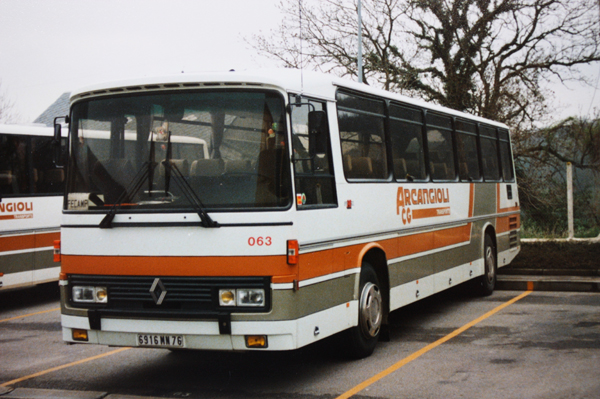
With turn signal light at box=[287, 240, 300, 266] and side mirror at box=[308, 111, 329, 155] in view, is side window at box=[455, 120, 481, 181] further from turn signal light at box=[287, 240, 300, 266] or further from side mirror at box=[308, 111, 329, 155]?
turn signal light at box=[287, 240, 300, 266]

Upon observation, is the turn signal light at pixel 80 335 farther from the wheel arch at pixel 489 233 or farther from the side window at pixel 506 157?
the side window at pixel 506 157

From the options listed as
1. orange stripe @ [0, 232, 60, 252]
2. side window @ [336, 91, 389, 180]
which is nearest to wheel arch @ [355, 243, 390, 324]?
side window @ [336, 91, 389, 180]

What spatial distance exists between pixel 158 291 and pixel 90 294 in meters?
0.76

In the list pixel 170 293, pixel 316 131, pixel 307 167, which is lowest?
pixel 170 293

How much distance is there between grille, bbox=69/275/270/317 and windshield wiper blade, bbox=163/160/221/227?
50 centimetres

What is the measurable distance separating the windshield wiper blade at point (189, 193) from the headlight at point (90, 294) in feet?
3.92

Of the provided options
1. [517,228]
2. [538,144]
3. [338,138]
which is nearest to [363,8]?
[538,144]

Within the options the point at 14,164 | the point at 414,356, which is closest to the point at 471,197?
the point at 414,356

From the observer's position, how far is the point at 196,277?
21.4 ft

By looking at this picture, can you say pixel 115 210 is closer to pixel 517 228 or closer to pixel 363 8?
pixel 517 228

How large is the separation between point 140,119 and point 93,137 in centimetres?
61

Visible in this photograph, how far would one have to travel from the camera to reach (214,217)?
651 cm

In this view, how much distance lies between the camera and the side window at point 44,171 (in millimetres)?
13250

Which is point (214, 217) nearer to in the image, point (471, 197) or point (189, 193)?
point (189, 193)
